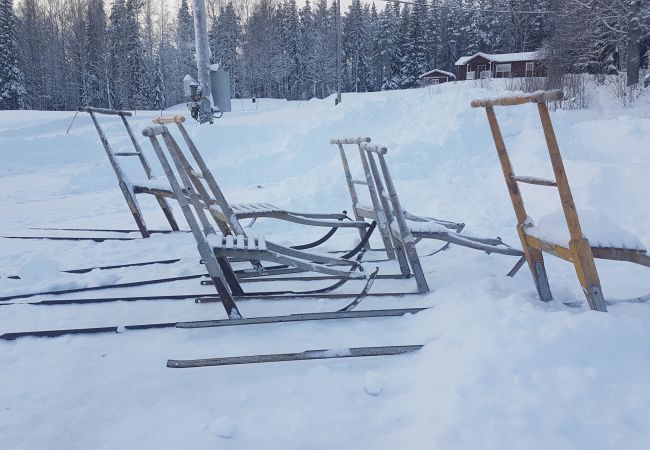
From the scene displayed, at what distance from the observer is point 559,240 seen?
9.19ft

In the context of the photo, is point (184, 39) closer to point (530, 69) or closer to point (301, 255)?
point (530, 69)

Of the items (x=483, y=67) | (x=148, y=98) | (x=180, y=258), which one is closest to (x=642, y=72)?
(x=483, y=67)

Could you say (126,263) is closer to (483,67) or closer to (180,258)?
(180,258)

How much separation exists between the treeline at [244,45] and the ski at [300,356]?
30.3 meters

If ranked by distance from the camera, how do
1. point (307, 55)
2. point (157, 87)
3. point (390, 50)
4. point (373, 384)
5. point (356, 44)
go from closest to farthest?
point (373, 384) < point (157, 87) < point (390, 50) < point (307, 55) < point (356, 44)

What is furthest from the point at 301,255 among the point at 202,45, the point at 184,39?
the point at 184,39

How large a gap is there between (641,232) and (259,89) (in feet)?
196

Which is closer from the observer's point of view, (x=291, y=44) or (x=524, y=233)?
(x=524, y=233)

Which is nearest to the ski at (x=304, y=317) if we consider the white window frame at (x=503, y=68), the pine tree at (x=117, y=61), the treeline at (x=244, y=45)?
the treeline at (x=244, y=45)

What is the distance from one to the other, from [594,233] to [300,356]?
1.84 m

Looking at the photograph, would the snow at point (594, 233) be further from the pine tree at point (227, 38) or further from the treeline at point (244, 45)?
the pine tree at point (227, 38)

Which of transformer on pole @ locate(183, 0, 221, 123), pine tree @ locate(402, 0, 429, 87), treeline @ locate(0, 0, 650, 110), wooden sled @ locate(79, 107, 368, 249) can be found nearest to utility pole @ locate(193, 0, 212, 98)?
transformer on pole @ locate(183, 0, 221, 123)

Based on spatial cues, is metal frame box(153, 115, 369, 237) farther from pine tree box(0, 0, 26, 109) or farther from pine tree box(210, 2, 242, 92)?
pine tree box(210, 2, 242, 92)

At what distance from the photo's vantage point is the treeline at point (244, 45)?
42719 mm
